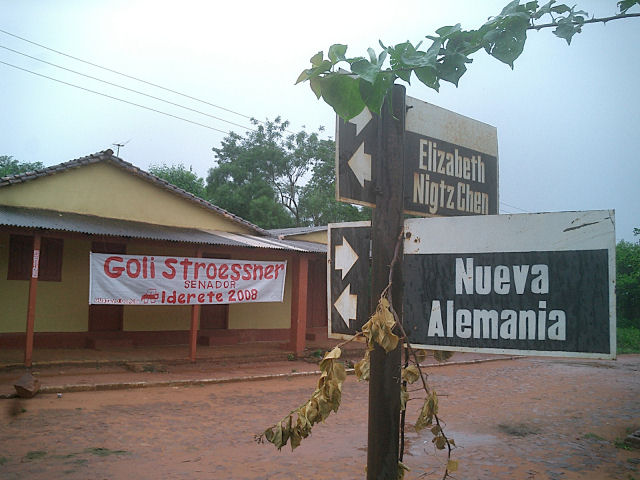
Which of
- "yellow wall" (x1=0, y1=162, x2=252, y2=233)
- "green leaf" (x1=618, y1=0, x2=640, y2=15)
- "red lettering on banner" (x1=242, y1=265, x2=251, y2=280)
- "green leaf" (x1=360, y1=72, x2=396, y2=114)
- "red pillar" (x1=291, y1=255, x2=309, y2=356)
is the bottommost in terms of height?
"red pillar" (x1=291, y1=255, x2=309, y2=356)

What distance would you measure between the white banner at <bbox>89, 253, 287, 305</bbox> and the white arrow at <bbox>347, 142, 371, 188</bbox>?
9965mm

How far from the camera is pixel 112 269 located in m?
11.2

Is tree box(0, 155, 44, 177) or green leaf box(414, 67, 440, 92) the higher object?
tree box(0, 155, 44, 177)

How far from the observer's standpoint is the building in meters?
11.8

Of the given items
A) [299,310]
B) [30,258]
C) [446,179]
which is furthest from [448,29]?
[299,310]

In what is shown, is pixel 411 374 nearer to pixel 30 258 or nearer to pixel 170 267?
pixel 170 267

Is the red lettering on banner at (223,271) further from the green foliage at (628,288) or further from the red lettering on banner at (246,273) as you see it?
the green foliage at (628,288)

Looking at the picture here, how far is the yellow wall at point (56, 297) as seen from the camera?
11852mm

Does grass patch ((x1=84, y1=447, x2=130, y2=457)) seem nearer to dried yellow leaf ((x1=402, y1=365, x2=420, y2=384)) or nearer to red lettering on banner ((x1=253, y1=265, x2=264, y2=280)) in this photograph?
dried yellow leaf ((x1=402, y1=365, x2=420, y2=384))

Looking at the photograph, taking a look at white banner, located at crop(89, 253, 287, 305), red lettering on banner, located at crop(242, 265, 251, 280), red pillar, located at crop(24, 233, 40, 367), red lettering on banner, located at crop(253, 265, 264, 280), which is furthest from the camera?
red lettering on banner, located at crop(253, 265, 264, 280)

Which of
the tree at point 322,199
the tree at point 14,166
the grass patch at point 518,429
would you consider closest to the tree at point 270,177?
the tree at point 322,199

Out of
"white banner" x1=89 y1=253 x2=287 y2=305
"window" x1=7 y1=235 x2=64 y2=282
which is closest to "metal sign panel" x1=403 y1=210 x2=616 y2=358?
A: "white banner" x1=89 y1=253 x2=287 y2=305

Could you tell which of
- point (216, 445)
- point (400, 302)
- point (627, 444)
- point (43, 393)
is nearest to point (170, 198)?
point (43, 393)

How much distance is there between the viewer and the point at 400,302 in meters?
2.04
